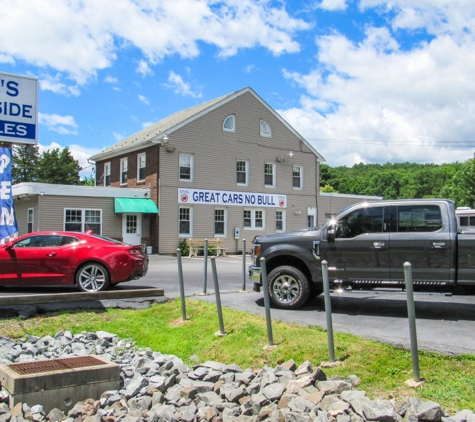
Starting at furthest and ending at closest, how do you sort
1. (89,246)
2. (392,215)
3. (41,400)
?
(89,246), (392,215), (41,400)

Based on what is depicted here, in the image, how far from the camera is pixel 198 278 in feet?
49.3

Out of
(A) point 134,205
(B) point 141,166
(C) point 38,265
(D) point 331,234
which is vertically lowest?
(C) point 38,265

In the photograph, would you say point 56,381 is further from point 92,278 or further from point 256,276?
point 92,278

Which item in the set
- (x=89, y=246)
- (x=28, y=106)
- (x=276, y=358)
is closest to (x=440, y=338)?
(x=276, y=358)

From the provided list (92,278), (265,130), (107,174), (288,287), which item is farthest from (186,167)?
(288,287)

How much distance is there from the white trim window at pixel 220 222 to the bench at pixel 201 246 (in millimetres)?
1521

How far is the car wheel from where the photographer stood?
1109 centimetres

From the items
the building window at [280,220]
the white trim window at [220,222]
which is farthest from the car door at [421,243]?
the building window at [280,220]

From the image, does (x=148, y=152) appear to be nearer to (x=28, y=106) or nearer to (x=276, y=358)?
(x=28, y=106)

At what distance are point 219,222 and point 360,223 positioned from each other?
814 inches

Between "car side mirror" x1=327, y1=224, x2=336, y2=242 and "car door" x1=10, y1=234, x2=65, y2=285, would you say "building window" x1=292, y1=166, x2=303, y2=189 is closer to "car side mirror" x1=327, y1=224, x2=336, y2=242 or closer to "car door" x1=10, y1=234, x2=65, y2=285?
"car door" x1=10, y1=234, x2=65, y2=285

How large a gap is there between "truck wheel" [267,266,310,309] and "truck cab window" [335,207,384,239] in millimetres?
1059

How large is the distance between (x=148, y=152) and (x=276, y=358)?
74.7ft

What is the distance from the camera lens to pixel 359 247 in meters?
8.77
